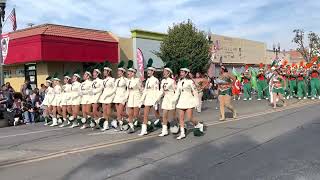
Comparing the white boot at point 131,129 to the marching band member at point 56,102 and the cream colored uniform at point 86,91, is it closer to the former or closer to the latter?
the cream colored uniform at point 86,91

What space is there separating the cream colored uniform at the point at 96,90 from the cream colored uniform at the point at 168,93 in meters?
2.64

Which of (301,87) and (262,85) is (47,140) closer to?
(262,85)

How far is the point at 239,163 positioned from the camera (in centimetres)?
836

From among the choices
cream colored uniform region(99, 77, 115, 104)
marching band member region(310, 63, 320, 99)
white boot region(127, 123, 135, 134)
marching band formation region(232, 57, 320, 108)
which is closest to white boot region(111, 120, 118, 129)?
cream colored uniform region(99, 77, 115, 104)

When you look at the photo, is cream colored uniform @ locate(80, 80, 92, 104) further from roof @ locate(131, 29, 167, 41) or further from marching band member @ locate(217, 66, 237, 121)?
roof @ locate(131, 29, 167, 41)

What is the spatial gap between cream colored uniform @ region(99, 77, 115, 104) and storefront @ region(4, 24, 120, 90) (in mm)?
14334

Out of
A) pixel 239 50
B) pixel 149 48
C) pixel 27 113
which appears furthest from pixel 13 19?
pixel 239 50

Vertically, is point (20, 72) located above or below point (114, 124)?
above

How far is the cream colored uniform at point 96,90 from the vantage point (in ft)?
46.5

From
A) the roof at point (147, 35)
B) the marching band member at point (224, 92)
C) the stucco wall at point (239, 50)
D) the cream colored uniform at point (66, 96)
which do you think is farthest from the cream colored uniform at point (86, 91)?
the stucco wall at point (239, 50)

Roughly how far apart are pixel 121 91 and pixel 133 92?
55 cm

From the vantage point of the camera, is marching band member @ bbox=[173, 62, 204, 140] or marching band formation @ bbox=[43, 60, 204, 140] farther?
marching band formation @ bbox=[43, 60, 204, 140]

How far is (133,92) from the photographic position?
13.1 m

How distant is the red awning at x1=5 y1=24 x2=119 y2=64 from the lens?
27.7 metres
